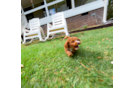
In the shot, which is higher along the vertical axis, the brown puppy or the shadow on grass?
the brown puppy

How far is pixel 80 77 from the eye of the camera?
82cm

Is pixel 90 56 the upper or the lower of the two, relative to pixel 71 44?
lower

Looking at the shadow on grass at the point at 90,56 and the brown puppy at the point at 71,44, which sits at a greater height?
the brown puppy at the point at 71,44
